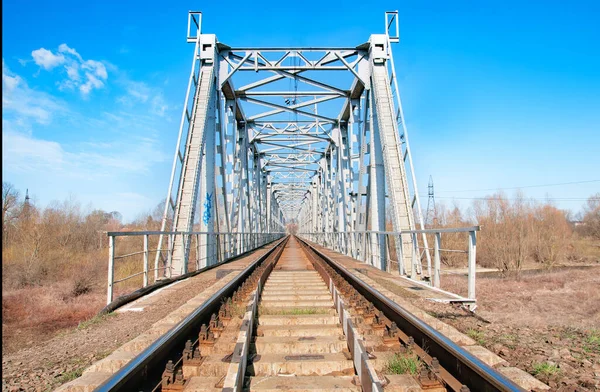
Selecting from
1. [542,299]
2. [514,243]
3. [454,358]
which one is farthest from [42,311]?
[514,243]

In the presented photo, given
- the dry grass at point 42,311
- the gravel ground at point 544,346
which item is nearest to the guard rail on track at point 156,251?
the dry grass at point 42,311

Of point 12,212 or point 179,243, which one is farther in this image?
point 12,212

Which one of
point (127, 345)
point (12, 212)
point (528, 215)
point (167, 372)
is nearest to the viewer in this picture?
point (167, 372)

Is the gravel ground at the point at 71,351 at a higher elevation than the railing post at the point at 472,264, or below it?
below

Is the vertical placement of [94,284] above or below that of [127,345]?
below

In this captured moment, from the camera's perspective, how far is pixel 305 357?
11.9 ft

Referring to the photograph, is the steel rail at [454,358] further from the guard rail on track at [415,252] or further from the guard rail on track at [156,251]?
the guard rail on track at [156,251]

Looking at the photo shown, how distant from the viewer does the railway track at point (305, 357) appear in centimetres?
278

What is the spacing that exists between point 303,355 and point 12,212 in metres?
30.2

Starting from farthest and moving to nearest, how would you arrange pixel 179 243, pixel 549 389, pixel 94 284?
pixel 94 284 → pixel 179 243 → pixel 549 389

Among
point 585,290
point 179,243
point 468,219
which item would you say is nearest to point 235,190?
point 179,243

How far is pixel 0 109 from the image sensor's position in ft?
5.15

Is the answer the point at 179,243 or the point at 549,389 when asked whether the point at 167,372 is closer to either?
the point at 549,389

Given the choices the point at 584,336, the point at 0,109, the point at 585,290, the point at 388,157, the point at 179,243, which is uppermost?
the point at 388,157
